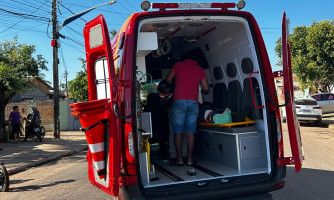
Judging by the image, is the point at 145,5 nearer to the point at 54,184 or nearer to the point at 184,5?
the point at 184,5

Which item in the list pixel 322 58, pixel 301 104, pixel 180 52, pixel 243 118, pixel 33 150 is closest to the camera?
pixel 243 118

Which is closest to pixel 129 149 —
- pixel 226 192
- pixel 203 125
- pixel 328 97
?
pixel 226 192

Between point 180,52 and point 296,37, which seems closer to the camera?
point 180,52

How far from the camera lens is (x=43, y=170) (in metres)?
8.56

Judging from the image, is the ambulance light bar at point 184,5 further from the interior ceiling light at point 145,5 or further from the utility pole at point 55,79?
the utility pole at point 55,79

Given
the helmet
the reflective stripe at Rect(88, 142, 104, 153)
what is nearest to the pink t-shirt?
the helmet

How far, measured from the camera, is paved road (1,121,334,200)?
5.21 m

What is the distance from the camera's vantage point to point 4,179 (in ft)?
20.5

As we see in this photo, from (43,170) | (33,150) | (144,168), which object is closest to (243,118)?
(144,168)

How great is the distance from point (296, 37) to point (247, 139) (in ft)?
70.7

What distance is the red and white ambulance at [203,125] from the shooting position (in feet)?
10.7

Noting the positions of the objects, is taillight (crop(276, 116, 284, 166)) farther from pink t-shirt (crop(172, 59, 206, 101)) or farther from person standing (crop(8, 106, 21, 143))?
person standing (crop(8, 106, 21, 143))

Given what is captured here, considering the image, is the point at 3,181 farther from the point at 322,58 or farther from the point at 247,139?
the point at 322,58

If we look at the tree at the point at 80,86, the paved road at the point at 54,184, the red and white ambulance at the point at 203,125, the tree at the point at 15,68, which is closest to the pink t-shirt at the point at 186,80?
the red and white ambulance at the point at 203,125
